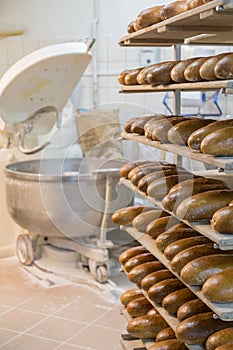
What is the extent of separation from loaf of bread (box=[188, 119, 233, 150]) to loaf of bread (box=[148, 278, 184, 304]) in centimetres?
63

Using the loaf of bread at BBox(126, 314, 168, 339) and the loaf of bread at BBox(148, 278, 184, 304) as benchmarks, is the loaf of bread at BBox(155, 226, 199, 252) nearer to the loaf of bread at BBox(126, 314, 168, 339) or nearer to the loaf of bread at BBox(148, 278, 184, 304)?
the loaf of bread at BBox(148, 278, 184, 304)

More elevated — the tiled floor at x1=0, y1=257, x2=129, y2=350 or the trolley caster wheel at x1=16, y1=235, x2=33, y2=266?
the trolley caster wheel at x1=16, y1=235, x2=33, y2=266

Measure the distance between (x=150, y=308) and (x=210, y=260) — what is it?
647mm

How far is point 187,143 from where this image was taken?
2.00 metres

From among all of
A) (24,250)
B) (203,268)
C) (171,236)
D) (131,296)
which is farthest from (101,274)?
(203,268)

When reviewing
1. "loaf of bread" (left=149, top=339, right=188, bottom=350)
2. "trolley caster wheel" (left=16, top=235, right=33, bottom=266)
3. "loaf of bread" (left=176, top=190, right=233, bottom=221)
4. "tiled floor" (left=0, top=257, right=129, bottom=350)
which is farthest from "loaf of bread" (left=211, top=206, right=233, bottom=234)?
"trolley caster wheel" (left=16, top=235, right=33, bottom=266)

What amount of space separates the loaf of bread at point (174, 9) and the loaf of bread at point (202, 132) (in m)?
0.43

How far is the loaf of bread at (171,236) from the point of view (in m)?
2.17

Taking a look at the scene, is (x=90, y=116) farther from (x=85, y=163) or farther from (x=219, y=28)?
(x=219, y=28)

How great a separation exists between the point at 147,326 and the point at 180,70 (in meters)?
1.06

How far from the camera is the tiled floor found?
292 centimetres

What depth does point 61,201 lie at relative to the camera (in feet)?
11.8

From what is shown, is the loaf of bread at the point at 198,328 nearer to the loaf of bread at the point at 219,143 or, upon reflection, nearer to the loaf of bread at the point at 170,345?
the loaf of bread at the point at 170,345

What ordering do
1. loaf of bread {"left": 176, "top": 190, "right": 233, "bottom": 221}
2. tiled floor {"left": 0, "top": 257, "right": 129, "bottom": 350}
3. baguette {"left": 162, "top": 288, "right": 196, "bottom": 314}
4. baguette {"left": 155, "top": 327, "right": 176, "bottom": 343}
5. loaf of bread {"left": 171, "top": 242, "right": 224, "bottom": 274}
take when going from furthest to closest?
tiled floor {"left": 0, "top": 257, "right": 129, "bottom": 350}, baguette {"left": 155, "top": 327, "right": 176, "bottom": 343}, baguette {"left": 162, "top": 288, "right": 196, "bottom": 314}, loaf of bread {"left": 171, "top": 242, "right": 224, "bottom": 274}, loaf of bread {"left": 176, "top": 190, "right": 233, "bottom": 221}
